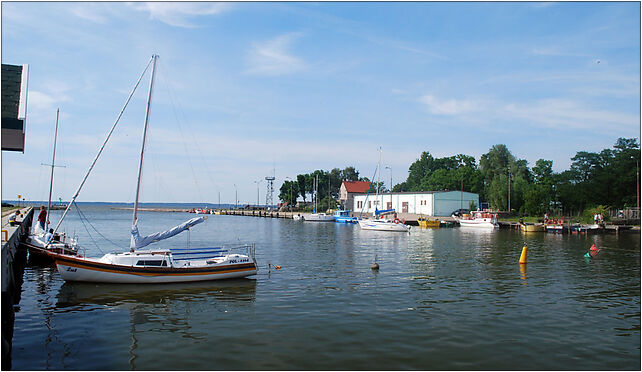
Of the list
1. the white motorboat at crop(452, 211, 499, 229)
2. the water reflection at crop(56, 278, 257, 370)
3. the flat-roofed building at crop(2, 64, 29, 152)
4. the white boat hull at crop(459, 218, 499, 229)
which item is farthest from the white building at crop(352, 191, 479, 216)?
the flat-roofed building at crop(2, 64, 29, 152)

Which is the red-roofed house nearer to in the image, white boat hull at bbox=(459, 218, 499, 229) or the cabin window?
white boat hull at bbox=(459, 218, 499, 229)

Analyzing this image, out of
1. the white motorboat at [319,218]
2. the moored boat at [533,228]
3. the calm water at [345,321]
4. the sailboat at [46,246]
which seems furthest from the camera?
the white motorboat at [319,218]

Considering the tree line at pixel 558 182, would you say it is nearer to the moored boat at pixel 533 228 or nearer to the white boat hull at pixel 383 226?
the moored boat at pixel 533 228

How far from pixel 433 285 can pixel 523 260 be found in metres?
12.1

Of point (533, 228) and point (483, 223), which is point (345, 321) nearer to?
point (533, 228)

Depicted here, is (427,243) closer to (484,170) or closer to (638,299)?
(638,299)

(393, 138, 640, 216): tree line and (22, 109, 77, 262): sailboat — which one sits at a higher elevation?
(393, 138, 640, 216): tree line

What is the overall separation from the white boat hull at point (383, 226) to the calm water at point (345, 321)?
121 ft

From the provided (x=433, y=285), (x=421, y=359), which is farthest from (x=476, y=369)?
(x=433, y=285)

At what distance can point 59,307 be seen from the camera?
20.4 m

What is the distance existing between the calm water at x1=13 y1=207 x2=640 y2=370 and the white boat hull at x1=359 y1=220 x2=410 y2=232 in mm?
36968

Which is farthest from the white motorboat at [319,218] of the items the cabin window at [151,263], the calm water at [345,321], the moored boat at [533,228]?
the cabin window at [151,263]

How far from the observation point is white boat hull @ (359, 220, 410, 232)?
6912 cm

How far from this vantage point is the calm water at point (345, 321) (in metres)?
14.2
